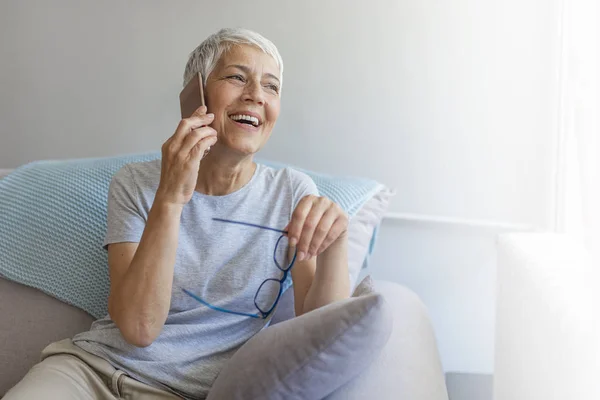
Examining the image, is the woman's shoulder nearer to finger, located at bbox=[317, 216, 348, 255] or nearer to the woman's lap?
finger, located at bbox=[317, 216, 348, 255]

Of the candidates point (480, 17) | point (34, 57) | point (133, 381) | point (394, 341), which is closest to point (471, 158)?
point (480, 17)

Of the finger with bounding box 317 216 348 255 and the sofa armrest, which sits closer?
the sofa armrest

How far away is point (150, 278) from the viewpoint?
1088mm

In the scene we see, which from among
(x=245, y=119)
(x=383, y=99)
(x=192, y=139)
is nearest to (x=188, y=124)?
(x=192, y=139)

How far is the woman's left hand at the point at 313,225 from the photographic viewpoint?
3.45 feet

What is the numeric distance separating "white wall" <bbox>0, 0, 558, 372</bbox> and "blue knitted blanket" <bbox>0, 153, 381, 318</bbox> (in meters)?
0.33

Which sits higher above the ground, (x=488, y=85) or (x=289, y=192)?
(x=488, y=85)

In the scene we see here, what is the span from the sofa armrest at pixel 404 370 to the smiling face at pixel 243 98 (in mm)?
431

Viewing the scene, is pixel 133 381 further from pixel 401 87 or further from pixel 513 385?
pixel 401 87

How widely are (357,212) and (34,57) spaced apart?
3.59ft

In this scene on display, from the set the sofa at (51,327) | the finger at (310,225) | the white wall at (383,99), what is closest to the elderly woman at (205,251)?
the finger at (310,225)

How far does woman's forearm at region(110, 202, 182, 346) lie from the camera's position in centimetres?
109

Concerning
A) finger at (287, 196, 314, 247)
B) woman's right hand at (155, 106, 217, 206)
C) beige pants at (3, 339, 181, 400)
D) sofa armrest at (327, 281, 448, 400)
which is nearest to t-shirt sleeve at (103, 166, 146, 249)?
woman's right hand at (155, 106, 217, 206)

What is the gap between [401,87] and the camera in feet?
5.61
